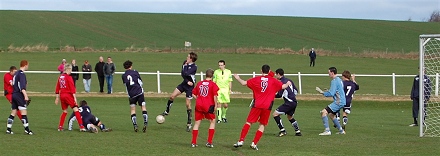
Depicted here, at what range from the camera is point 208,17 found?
93.4 meters

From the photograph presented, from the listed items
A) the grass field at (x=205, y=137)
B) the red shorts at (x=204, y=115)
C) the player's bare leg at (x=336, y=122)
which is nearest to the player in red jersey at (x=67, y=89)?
the grass field at (x=205, y=137)

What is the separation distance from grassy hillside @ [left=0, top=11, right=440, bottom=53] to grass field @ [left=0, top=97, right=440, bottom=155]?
44.5 meters

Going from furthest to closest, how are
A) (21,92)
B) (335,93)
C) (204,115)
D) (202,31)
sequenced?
1. (202,31)
2. (335,93)
3. (21,92)
4. (204,115)

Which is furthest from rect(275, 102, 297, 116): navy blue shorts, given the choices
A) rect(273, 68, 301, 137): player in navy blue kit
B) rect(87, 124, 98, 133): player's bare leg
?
rect(87, 124, 98, 133): player's bare leg

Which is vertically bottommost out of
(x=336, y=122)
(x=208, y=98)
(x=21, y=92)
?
(x=336, y=122)

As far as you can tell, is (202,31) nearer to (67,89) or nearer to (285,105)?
(67,89)

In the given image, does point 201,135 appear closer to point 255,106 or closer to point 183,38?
point 255,106

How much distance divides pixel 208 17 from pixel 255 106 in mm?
77775

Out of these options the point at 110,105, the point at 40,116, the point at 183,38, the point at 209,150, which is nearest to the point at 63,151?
the point at 209,150

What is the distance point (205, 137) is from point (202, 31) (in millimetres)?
63771

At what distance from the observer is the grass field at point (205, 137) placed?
1589 centimetres

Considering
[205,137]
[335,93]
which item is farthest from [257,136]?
[335,93]

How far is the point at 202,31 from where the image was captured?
82.2 m

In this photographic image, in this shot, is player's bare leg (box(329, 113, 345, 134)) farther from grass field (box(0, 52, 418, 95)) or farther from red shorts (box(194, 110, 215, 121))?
grass field (box(0, 52, 418, 95))
